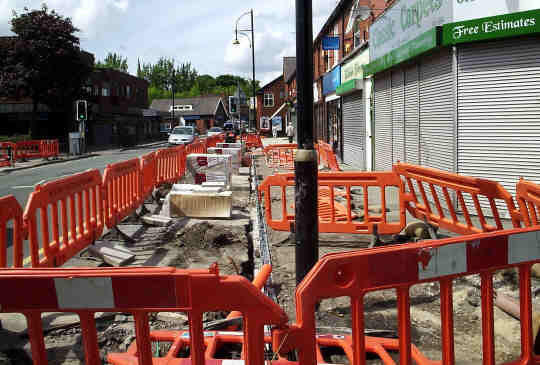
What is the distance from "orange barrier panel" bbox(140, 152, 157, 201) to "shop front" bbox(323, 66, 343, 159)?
14.0 meters

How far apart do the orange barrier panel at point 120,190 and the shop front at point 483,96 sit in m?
6.33

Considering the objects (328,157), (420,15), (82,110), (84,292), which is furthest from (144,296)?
(82,110)

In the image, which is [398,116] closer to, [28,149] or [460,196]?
[460,196]

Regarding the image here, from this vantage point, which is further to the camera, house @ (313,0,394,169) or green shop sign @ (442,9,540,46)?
house @ (313,0,394,169)

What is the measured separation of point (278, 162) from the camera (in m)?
23.0

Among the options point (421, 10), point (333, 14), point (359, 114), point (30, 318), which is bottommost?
point (30, 318)

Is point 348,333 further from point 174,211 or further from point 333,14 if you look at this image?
point 333,14

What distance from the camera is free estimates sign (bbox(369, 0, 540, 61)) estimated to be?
9523 mm

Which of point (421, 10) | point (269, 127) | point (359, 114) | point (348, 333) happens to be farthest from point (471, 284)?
point (269, 127)

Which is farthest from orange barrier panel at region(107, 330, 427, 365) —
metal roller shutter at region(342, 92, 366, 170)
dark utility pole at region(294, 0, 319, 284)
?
metal roller shutter at region(342, 92, 366, 170)

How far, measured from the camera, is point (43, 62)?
38125 mm

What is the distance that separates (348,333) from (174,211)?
19.7 ft

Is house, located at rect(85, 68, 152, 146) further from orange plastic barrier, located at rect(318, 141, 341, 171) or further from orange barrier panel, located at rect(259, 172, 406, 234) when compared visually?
orange barrier panel, located at rect(259, 172, 406, 234)

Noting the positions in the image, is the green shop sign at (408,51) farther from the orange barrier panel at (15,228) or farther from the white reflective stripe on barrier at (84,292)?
the white reflective stripe on barrier at (84,292)
